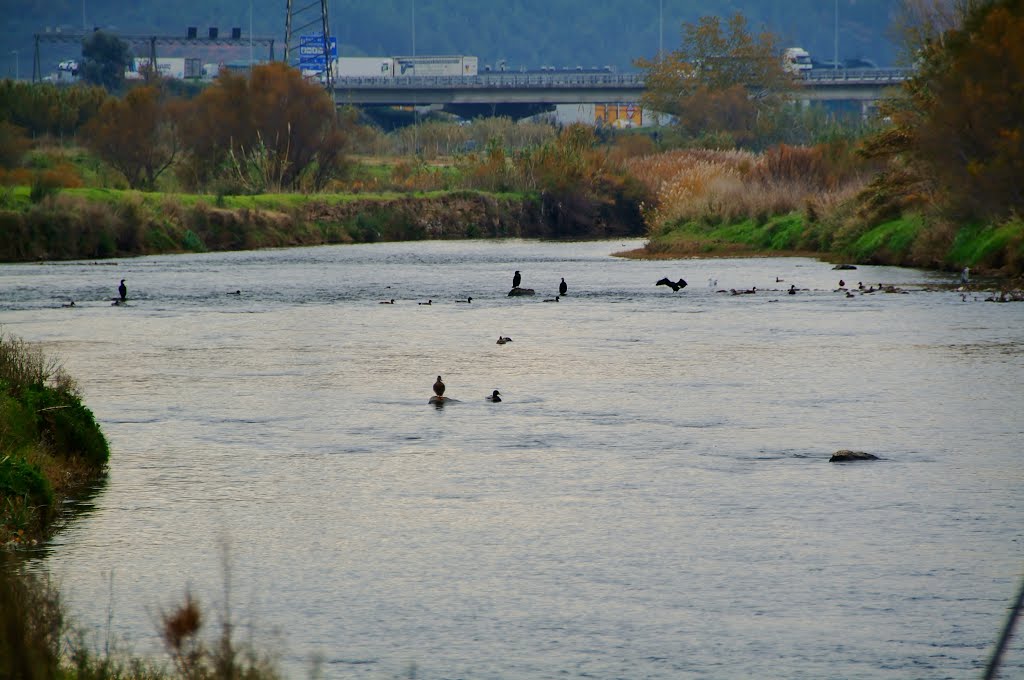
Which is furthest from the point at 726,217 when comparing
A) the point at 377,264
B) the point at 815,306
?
the point at 815,306

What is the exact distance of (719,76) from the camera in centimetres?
14075

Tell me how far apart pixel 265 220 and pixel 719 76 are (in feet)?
261

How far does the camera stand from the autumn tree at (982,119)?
149ft

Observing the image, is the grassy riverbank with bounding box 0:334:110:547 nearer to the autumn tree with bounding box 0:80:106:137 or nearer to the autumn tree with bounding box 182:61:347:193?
the autumn tree with bounding box 182:61:347:193

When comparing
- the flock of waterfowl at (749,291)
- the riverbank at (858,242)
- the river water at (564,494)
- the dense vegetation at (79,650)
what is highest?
the riverbank at (858,242)

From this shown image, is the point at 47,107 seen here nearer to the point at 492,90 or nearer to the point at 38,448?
the point at 38,448

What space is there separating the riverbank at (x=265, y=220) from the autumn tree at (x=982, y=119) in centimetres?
2865

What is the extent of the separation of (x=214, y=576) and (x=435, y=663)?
3.06 meters

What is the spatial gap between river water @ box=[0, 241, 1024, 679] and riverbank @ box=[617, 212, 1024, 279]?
10921 mm

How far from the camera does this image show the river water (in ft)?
37.6

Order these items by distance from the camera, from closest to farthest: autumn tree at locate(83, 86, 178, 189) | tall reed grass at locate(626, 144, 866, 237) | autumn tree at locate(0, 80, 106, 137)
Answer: tall reed grass at locate(626, 144, 866, 237) → autumn tree at locate(83, 86, 178, 189) → autumn tree at locate(0, 80, 106, 137)

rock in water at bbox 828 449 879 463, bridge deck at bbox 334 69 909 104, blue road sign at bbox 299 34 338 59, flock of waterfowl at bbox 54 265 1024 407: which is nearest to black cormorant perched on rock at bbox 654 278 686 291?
flock of waterfowl at bbox 54 265 1024 407

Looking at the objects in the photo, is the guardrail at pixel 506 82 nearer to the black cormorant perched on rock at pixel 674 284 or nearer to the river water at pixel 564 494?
the black cormorant perched on rock at pixel 674 284

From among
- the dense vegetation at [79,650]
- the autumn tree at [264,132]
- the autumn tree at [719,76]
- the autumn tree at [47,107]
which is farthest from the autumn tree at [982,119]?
the autumn tree at [719,76]
